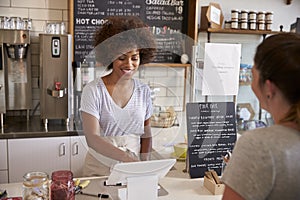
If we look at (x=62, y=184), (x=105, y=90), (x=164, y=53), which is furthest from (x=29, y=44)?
(x=62, y=184)

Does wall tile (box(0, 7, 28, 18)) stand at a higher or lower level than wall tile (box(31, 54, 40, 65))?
higher

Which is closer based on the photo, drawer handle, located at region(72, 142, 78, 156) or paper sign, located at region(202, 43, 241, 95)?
drawer handle, located at region(72, 142, 78, 156)

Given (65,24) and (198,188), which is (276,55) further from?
(65,24)

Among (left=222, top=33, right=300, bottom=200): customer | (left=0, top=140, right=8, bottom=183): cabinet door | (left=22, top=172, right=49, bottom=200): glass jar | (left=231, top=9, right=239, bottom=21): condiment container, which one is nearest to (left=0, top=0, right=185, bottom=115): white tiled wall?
(left=0, top=140, right=8, bottom=183): cabinet door

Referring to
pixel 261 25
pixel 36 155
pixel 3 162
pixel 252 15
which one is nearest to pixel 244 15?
pixel 252 15

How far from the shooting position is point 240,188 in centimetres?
81

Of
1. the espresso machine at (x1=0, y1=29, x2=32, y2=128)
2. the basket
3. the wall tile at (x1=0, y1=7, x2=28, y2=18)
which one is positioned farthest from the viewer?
the wall tile at (x1=0, y1=7, x2=28, y2=18)

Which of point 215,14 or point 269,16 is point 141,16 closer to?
point 215,14

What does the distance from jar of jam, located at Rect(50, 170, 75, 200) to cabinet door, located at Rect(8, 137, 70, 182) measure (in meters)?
1.28

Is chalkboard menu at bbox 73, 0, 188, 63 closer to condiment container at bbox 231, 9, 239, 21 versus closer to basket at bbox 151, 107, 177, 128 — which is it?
condiment container at bbox 231, 9, 239, 21

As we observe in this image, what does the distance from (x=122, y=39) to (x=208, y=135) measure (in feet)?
2.01

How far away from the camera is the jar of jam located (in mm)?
1278

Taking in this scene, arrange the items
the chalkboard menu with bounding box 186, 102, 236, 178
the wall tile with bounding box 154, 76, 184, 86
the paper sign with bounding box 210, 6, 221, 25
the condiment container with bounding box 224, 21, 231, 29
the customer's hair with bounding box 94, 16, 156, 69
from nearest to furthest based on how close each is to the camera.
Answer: the customer's hair with bounding box 94, 16, 156, 69, the chalkboard menu with bounding box 186, 102, 236, 178, the wall tile with bounding box 154, 76, 184, 86, the paper sign with bounding box 210, 6, 221, 25, the condiment container with bounding box 224, 21, 231, 29

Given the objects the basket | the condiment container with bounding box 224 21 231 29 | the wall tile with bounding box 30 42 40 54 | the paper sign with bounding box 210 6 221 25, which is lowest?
the basket
